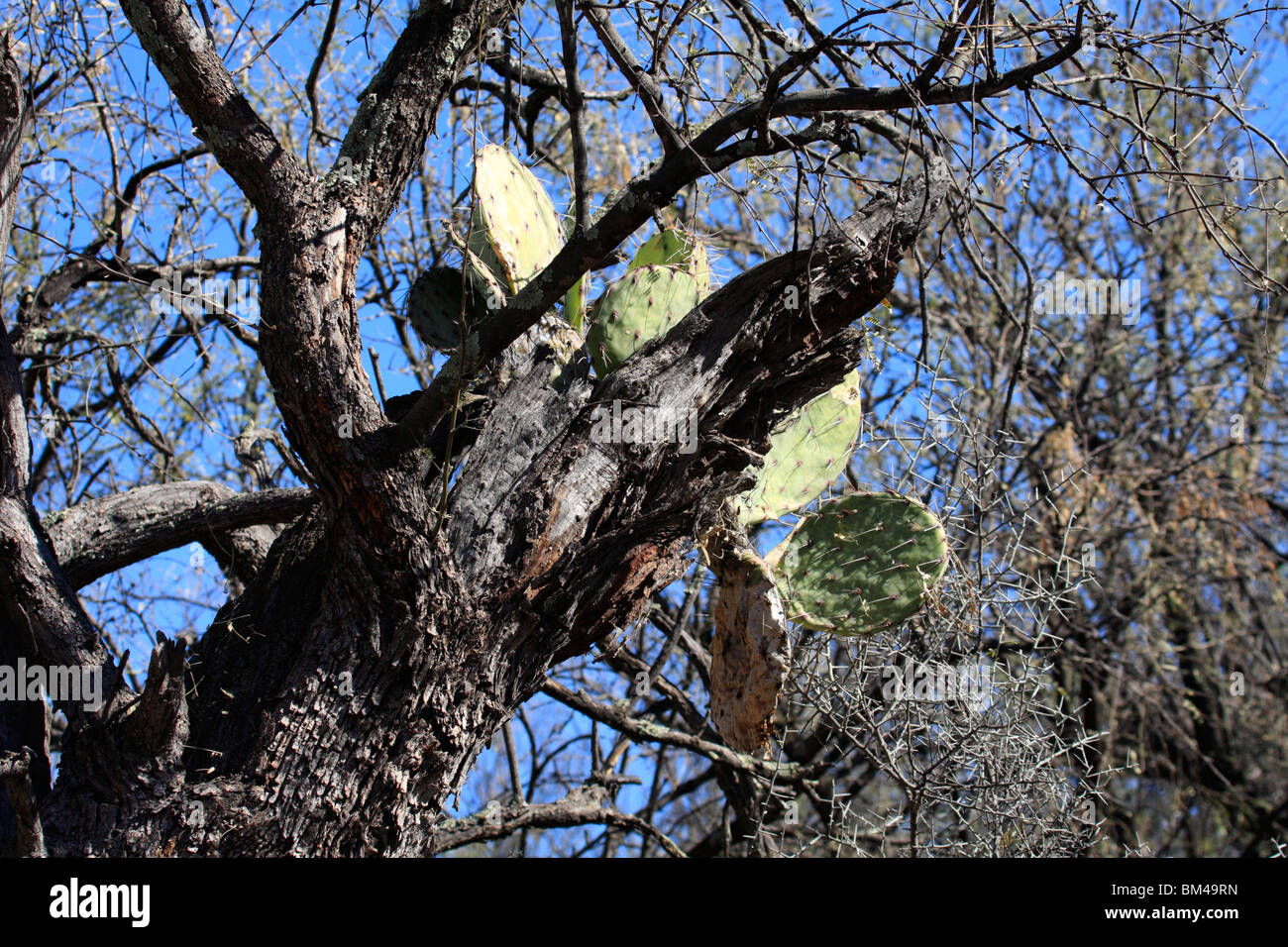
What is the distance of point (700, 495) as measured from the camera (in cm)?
286

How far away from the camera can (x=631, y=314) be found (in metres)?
3.05

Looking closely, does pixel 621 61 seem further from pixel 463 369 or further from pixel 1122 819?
pixel 1122 819

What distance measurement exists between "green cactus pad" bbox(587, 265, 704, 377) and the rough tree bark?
0.17 m

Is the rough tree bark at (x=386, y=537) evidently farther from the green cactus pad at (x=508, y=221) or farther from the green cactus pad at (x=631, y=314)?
the green cactus pad at (x=508, y=221)

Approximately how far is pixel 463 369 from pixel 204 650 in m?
1.00

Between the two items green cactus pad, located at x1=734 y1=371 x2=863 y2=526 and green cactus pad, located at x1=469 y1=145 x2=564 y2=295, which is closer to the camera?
green cactus pad, located at x1=469 y1=145 x2=564 y2=295

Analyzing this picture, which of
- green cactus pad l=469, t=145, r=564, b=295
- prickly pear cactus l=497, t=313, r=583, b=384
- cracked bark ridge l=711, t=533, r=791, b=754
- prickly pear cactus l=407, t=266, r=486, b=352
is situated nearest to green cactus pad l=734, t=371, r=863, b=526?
cracked bark ridge l=711, t=533, r=791, b=754

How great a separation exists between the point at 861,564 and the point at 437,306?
148 centimetres

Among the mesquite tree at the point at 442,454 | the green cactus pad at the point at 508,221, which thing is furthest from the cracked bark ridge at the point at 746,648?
the green cactus pad at the point at 508,221

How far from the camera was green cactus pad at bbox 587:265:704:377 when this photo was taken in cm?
305

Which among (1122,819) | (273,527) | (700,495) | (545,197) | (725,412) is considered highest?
(545,197)

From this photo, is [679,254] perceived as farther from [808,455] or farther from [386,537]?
[386,537]

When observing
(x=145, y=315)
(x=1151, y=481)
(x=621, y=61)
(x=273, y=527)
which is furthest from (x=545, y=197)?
(x=1151, y=481)

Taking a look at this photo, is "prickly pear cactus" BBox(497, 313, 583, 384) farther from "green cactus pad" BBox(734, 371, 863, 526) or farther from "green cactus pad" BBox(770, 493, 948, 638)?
"green cactus pad" BBox(770, 493, 948, 638)
